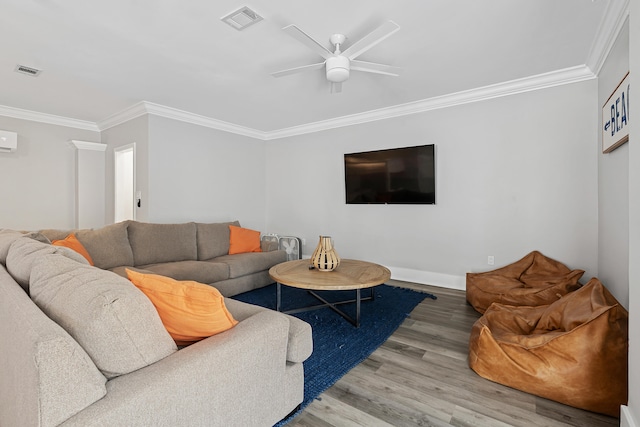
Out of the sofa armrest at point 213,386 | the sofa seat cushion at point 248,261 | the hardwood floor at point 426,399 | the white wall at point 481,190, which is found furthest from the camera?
the sofa seat cushion at point 248,261

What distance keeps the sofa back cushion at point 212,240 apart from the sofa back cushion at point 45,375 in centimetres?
305

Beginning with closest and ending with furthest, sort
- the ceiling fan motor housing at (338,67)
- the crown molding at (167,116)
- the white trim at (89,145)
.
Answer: the ceiling fan motor housing at (338,67) < the crown molding at (167,116) < the white trim at (89,145)

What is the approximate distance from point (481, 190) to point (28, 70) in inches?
203

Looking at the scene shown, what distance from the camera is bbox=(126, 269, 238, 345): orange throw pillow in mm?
1278

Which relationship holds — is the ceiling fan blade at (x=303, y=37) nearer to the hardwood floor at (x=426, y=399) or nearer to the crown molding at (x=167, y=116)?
the hardwood floor at (x=426, y=399)

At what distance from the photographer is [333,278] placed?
8.96ft

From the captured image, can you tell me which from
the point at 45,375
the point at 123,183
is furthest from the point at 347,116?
the point at 45,375

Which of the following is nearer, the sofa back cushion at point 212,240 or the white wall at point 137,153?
the sofa back cushion at point 212,240

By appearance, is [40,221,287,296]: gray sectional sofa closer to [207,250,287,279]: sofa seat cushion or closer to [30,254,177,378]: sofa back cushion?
[207,250,287,279]: sofa seat cushion

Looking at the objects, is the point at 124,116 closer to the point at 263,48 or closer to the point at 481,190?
the point at 263,48

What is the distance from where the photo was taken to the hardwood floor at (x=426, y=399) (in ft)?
5.28

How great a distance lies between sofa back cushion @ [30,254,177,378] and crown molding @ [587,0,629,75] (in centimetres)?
331

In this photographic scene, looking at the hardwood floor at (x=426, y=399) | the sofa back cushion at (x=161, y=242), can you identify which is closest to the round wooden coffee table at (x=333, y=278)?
the hardwood floor at (x=426, y=399)

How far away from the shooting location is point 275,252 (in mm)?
4258
